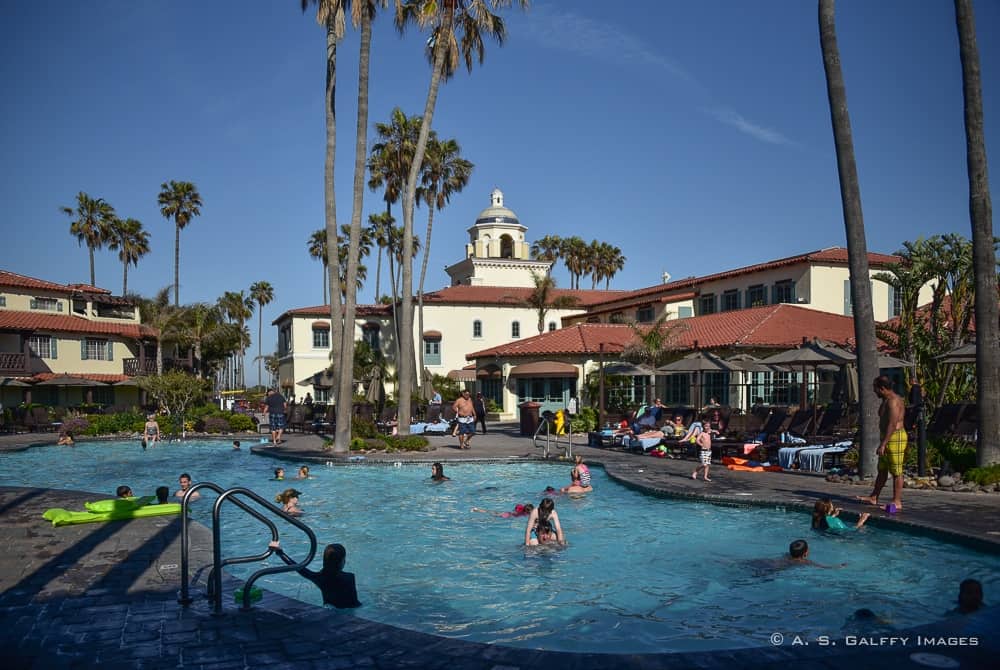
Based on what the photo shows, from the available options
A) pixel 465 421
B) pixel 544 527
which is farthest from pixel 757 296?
pixel 544 527

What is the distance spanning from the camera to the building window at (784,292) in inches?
1395

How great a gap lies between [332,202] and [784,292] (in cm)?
2409

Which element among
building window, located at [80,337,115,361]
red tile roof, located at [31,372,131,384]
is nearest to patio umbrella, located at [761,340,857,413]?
red tile roof, located at [31,372,131,384]

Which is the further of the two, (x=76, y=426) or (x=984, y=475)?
(x=76, y=426)

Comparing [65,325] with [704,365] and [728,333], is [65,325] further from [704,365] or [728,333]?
[704,365]

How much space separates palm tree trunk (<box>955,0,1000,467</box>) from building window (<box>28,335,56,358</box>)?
146ft

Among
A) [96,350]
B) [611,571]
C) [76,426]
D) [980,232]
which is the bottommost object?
[611,571]

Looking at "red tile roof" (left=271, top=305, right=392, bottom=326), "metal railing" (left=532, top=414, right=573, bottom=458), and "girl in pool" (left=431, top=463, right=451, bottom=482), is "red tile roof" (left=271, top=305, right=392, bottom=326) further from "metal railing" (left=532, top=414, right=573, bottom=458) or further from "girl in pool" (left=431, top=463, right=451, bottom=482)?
"girl in pool" (left=431, top=463, right=451, bottom=482)

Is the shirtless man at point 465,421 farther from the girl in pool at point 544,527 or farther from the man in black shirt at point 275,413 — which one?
the girl in pool at point 544,527

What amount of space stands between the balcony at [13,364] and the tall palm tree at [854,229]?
4043cm

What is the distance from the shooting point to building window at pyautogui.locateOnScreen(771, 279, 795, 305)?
35.4m

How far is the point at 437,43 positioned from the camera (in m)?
24.1

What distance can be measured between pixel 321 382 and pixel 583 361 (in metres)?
12.4

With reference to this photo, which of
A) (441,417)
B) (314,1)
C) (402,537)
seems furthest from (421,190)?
(402,537)
